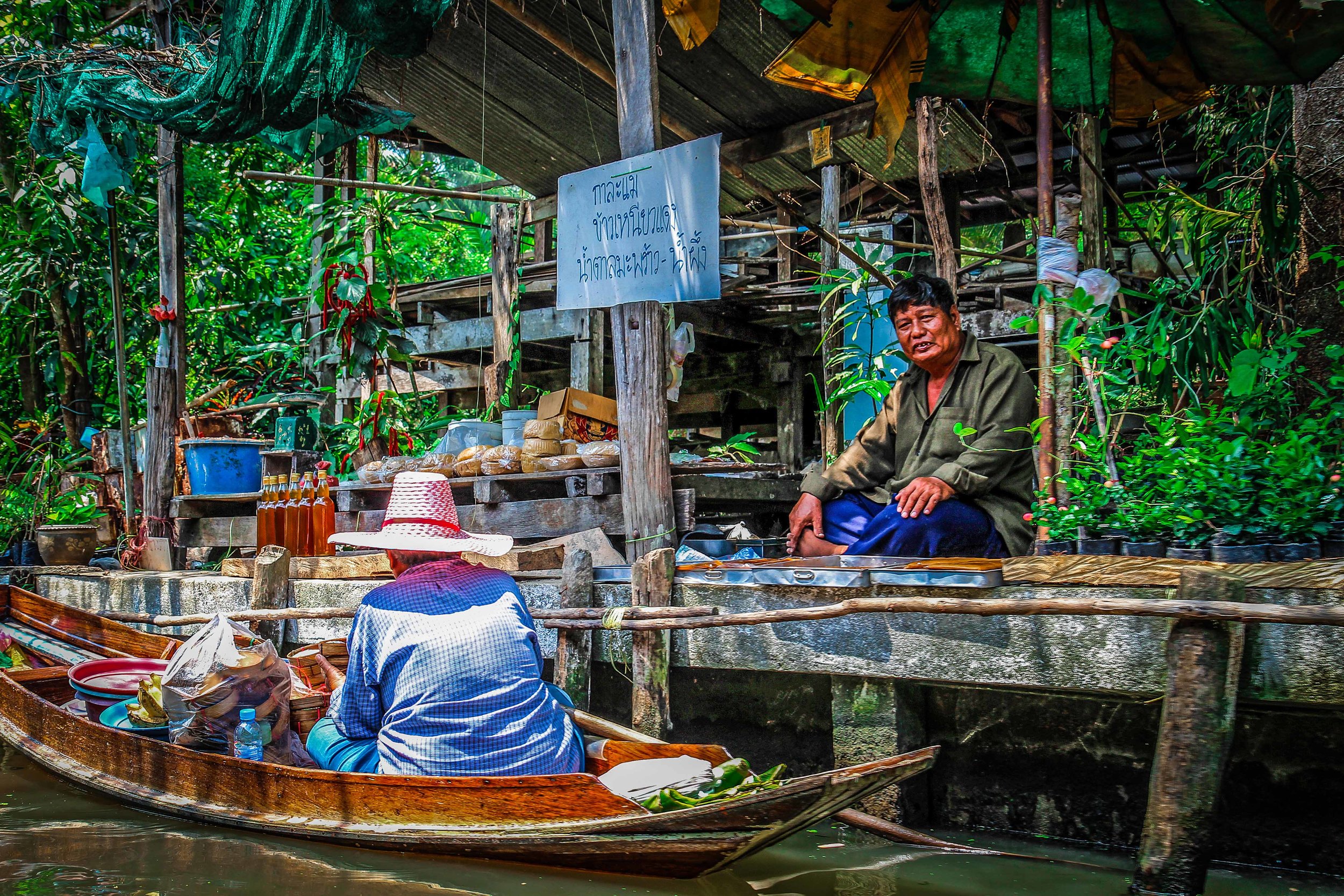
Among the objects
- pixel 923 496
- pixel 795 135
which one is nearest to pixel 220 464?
pixel 795 135

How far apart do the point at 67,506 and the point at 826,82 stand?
28.9 ft

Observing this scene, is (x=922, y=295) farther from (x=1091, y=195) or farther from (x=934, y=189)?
(x=1091, y=195)

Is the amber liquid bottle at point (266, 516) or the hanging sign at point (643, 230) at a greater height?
the hanging sign at point (643, 230)

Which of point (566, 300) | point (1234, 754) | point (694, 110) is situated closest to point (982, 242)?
point (694, 110)

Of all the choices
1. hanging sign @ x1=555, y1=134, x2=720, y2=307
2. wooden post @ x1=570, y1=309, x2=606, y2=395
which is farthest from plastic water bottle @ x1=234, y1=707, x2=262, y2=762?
wooden post @ x1=570, y1=309, x2=606, y2=395

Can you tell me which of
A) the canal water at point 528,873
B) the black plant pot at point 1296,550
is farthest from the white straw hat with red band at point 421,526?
the black plant pot at point 1296,550

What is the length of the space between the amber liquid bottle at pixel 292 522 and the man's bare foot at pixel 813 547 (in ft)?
11.9

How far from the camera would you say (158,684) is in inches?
182

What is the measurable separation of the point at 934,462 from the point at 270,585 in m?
3.89

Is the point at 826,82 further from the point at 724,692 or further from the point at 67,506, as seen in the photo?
the point at 67,506

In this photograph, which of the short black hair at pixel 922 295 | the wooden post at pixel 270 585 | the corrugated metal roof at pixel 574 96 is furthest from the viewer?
the wooden post at pixel 270 585

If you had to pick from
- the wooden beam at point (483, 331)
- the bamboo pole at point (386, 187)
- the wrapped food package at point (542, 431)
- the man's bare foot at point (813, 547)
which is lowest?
the man's bare foot at point (813, 547)

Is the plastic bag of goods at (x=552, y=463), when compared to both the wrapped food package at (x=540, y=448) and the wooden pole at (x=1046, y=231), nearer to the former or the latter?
the wrapped food package at (x=540, y=448)

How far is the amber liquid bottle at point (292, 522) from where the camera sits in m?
6.68
